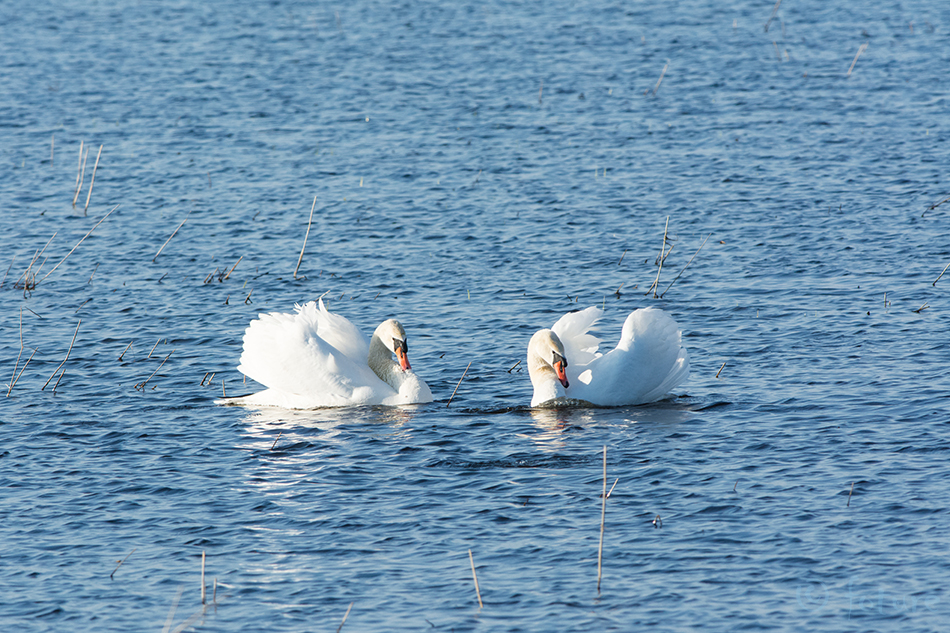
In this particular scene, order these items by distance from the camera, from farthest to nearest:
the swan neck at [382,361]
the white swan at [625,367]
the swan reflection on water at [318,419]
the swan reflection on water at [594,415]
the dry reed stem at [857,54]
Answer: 1. the dry reed stem at [857,54]
2. the swan neck at [382,361]
3. the white swan at [625,367]
4. the swan reflection on water at [318,419]
5. the swan reflection on water at [594,415]

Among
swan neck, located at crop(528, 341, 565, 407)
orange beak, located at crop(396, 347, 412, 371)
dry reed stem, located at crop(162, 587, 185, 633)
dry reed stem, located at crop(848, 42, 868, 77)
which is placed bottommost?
swan neck, located at crop(528, 341, 565, 407)

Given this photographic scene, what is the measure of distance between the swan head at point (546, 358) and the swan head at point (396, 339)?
1.56m

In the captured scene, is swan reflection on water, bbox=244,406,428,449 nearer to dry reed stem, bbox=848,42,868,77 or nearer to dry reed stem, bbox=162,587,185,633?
dry reed stem, bbox=162,587,185,633

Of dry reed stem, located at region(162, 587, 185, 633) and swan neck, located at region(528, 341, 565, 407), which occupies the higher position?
dry reed stem, located at region(162, 587, 185, 633)

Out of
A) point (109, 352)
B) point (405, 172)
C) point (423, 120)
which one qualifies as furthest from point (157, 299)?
point (423, 120)

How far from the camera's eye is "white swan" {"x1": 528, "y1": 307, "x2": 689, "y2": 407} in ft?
50.7

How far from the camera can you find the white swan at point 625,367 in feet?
50.7

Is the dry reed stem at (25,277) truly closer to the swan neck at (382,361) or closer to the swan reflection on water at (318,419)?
the swan reflection on water at (318,419)

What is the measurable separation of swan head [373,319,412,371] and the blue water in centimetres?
64

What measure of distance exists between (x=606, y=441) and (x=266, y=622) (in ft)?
17.1

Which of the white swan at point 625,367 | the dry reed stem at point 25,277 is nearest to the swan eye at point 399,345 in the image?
the white swan at point 625,367

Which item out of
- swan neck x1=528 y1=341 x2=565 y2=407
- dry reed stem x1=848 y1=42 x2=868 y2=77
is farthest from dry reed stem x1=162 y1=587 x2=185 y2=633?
dry reed stem x1=848 y1=42 x2=868 y2=77

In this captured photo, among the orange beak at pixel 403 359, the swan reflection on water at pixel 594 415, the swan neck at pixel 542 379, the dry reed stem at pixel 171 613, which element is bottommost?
the swan reflection on water at pixel 594 415

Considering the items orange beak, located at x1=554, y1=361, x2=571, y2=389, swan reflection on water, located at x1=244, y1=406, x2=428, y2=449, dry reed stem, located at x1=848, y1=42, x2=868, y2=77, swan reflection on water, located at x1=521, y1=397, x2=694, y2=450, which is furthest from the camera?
dry reed stem, located at x1=848, y1=42, x2=868, y2=77
